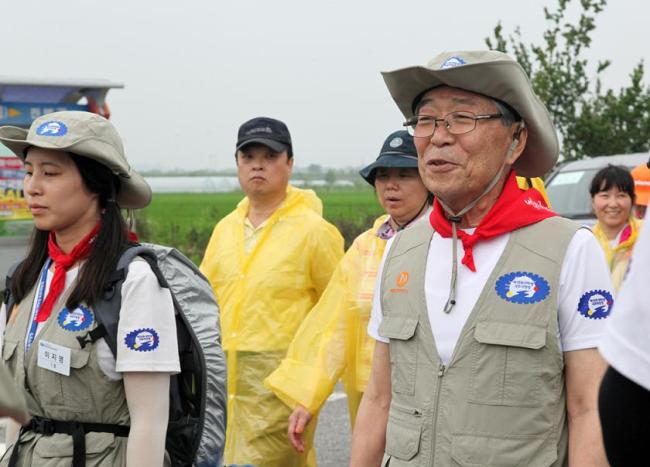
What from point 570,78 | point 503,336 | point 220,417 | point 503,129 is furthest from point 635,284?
point 570,78

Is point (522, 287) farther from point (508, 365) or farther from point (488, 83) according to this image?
point (488, 83)

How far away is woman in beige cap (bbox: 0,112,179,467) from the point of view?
3145 millimetres

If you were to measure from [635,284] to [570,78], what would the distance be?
1663 centimetres

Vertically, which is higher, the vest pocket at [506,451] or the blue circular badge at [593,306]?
A: the blue circular badge at [593,306]

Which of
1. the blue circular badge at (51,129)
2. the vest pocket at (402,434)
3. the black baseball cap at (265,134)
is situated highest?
the blue circular badge at (51,129)

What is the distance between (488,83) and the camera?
2.93 meters

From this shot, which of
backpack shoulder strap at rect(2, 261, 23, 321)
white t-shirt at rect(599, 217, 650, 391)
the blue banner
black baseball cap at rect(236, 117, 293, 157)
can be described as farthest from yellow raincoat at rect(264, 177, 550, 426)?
the blue banner

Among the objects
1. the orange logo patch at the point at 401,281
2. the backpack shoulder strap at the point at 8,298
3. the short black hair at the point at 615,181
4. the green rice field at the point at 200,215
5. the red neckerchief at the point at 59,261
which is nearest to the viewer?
the orange logo patch at the point at 401,281

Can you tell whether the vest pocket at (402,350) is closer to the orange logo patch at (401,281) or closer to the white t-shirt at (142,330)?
the orange logo patch at (401,281)

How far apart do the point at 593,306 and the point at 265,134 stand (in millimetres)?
3635

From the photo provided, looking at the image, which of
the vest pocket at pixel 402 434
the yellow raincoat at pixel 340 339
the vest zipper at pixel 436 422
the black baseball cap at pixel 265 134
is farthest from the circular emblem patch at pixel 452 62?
the black baseball cap at pixel 265 134

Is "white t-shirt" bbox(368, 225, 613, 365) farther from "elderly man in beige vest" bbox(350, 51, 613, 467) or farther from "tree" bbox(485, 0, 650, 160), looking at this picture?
"tree" bbox(485, 0, 650, 160)

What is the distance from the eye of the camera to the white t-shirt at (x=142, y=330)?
3125 millimetres

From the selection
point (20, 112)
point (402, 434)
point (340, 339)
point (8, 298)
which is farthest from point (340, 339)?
point (20, 112)
